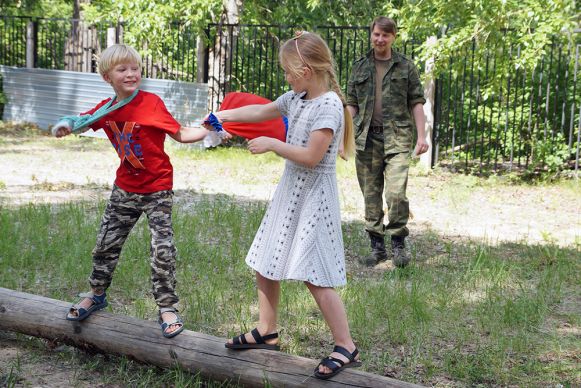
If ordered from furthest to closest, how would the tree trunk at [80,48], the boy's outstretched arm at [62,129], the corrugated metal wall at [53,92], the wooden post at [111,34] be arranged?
the tree trunk at [80,48] → the wooden post at [111,34] → the corrugated metal wall at [53,92] → the boy's outstretched arm at [62,129]

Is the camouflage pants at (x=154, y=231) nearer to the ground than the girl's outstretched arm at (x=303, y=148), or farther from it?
nearer to the ground

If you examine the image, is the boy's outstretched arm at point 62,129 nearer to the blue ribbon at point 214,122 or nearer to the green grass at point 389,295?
the blue ribbon at point 214,122

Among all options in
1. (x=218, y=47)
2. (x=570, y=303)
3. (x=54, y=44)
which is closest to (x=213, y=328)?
(x=570, y=303)

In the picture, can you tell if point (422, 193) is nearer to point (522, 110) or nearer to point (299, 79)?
point (522, 110)

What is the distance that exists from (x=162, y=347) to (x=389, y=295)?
2.04 meters

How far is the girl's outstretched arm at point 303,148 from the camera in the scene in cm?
372

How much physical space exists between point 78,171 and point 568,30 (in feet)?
23.8

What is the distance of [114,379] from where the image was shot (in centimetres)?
425

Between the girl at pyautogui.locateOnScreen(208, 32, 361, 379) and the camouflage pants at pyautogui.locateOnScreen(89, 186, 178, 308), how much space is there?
58 cm

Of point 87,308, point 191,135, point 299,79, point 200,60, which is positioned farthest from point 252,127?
point 200,60

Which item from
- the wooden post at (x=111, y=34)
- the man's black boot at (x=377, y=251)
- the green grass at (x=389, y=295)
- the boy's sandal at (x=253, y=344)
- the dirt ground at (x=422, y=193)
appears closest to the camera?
the boy's sandal at (x=253, y=344)

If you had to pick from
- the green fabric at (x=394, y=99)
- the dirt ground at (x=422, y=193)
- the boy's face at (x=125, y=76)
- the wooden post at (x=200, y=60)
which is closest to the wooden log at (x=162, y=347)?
the boy's face at (x=125, y=76)

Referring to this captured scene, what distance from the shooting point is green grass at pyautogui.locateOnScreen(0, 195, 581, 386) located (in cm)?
457

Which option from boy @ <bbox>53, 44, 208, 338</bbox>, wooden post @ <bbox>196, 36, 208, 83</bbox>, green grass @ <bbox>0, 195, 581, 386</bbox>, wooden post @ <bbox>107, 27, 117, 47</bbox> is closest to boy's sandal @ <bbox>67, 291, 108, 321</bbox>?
boy @ <bbox>53, 44, 208, 338</bbox>
